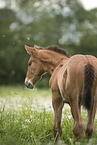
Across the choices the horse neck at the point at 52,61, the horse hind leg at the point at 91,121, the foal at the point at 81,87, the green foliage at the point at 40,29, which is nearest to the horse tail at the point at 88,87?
the foal at the point at 81,87

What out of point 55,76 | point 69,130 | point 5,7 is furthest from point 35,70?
point 5,7

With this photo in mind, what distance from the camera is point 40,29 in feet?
85.6

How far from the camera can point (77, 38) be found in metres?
25.8

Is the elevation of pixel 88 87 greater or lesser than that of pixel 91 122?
greater

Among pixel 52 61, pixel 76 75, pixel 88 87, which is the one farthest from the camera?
pixel 52 61

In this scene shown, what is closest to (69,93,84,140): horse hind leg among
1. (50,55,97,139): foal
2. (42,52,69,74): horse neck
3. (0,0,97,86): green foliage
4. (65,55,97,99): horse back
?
(50,55,97,139): foal

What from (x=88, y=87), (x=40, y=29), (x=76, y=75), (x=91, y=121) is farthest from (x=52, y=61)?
(x=40, y=29)

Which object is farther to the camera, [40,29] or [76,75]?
[40,29]

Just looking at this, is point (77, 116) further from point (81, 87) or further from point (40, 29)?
point (40, 29)

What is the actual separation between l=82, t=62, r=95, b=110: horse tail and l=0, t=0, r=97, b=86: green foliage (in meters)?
19.7

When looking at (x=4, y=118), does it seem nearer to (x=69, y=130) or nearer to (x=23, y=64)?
(x=69, y=130)

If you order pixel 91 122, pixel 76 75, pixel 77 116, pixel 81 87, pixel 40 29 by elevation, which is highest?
pixel 40 29

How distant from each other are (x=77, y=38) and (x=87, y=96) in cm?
2283

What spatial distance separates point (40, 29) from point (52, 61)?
21.3 meters
